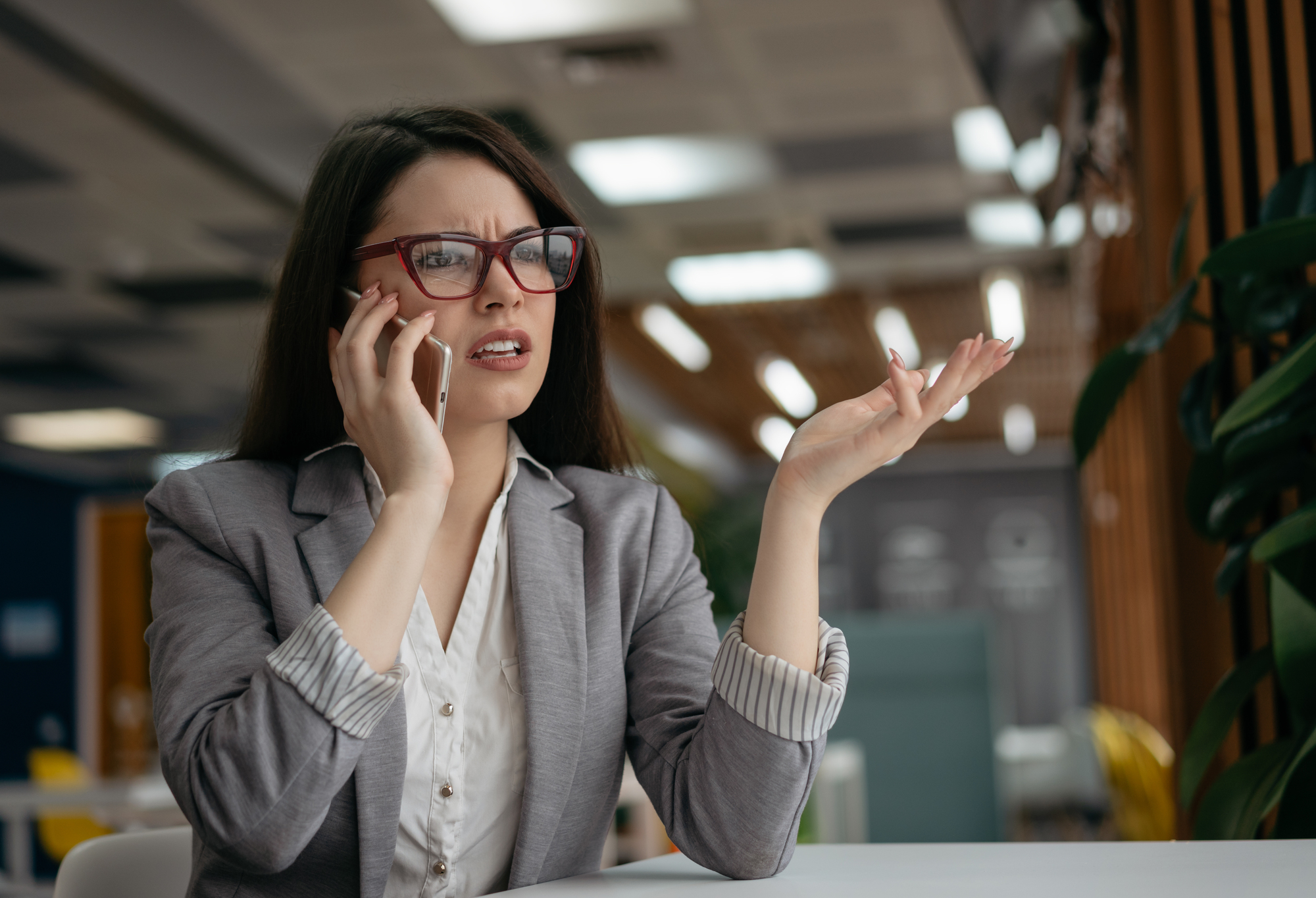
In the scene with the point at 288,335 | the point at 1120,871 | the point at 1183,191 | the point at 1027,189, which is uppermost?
the point at 1027,189

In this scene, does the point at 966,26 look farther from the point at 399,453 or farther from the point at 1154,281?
the point at 399,453

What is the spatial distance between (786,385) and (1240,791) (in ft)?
31.3

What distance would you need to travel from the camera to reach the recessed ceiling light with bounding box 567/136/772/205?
212 inches

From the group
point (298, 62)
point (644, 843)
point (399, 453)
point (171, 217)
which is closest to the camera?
point (399, 453)

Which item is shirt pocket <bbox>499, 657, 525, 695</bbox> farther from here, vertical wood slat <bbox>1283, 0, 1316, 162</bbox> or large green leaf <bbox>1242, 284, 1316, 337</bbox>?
vertical wood slat <bbox>1283, 0, 1316, 162</bbox>

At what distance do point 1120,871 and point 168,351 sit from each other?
8286 mm

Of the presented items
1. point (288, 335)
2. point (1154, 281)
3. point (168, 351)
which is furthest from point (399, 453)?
point (168, 351)

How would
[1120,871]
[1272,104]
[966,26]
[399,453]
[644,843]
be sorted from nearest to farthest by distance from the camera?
1. [1120,871]
2. [399,453]
3. [1272,104]
4. [966,26]
5. [644,843]

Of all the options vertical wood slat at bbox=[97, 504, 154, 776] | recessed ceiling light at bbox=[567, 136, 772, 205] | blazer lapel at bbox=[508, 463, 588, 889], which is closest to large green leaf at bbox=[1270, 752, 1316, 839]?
blazer lapel at bbox=[508, 463, 588, 889]

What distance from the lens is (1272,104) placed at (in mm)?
2133

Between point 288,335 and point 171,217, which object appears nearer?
point 288,335

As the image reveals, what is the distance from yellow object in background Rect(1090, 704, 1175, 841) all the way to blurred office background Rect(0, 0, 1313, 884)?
0.04 metres

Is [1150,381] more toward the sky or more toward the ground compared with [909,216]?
more toward the ground

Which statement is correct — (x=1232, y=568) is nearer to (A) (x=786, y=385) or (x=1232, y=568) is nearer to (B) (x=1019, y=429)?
(A) (x=786, y=385)
